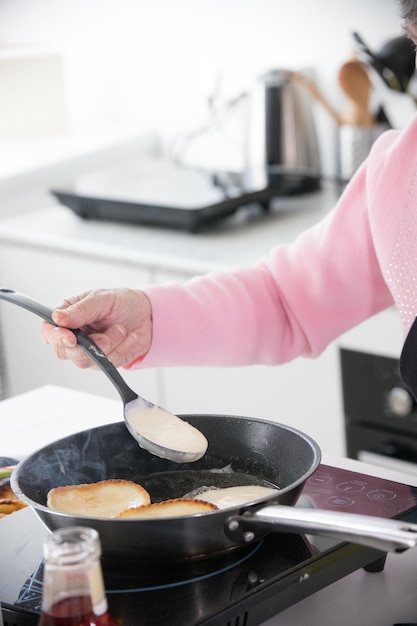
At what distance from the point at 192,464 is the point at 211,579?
0.76 feet

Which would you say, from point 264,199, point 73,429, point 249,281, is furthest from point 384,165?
point 264,199

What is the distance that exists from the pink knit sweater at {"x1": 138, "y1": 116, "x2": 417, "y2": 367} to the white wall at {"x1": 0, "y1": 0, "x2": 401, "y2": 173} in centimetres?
112

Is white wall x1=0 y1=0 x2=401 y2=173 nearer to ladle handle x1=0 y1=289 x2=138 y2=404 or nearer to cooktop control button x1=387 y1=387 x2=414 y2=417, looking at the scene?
cooktop control button x1=387 y1=387 x2=414 y2=417

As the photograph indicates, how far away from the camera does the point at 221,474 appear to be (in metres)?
1.04

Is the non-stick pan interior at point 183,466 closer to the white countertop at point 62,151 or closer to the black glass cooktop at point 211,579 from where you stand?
the black glass cooktop at point 211,579

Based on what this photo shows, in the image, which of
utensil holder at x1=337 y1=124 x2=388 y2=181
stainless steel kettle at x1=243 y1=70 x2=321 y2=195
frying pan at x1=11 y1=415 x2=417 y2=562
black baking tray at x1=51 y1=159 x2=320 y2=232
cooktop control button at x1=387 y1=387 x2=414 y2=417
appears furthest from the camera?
stainless steel kettle at x1=243 y1=70 x2=321 y2=195

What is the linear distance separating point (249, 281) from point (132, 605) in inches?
26.1

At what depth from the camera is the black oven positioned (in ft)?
6.39

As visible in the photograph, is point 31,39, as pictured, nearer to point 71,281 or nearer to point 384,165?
point 71,281

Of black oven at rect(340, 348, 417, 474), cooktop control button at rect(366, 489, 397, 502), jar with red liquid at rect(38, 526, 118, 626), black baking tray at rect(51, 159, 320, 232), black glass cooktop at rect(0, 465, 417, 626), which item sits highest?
jar with red liquid at rect(38, 526, 118, 626)

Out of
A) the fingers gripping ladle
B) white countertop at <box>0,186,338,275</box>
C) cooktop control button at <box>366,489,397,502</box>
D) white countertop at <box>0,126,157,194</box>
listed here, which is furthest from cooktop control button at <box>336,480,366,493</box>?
white countertop at <box>0,126,157,194</box>

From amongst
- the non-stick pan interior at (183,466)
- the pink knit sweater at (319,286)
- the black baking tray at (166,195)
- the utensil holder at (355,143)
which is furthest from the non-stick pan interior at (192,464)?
the utensil holder at (355,143)

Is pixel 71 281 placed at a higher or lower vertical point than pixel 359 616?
lower

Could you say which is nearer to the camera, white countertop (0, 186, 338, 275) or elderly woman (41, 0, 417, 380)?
elderly woman (41, 0, 417, 380)
